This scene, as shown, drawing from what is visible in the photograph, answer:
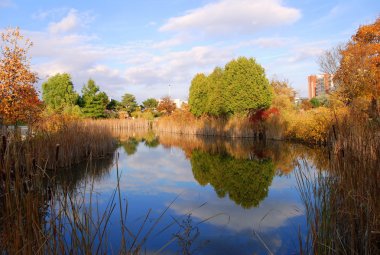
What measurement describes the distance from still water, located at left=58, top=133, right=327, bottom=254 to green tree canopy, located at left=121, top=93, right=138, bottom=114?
31.6 meters

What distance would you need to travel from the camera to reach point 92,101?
2842cm

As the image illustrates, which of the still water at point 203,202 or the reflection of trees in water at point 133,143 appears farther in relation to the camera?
the reflection of trees in water at point 133,143

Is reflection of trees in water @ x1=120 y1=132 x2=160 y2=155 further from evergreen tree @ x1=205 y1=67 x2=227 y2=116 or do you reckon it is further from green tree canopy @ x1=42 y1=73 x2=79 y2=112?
green tree canopy @ x1=42 y1=73 x2=79 y2=112

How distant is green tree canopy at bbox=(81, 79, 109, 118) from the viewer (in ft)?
92.4

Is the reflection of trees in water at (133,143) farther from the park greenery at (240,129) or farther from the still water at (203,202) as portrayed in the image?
the still water at (203,202)

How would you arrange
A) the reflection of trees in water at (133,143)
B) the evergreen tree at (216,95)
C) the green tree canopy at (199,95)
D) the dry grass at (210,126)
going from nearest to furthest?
the reflection of trees in water at (133,143), the dry grass at (210,126), the evergreen tree at (216,95), the green tree canopy at (199,95)

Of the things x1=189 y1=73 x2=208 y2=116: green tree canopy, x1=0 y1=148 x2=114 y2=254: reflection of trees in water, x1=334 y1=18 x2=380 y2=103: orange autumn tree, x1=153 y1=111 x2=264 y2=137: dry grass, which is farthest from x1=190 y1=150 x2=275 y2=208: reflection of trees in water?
x1=189 y1=73 x2=208 y2=116: green tree canopy

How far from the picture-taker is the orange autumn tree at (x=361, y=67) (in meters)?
14.3

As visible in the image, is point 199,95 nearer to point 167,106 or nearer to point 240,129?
point 240,129

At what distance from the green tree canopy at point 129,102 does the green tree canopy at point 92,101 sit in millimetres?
10006

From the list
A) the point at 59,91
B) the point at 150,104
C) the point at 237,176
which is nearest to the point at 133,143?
the point at 237,176

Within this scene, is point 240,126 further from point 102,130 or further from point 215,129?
point 102,130

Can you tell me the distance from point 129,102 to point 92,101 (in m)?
12.6

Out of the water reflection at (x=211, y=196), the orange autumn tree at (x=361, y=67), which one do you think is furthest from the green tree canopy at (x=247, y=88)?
the water reflection at (x=211, y=196)
